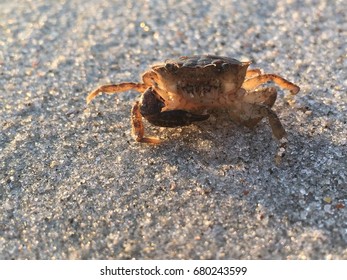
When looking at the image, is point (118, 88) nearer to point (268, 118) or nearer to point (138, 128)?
point (138, 128)

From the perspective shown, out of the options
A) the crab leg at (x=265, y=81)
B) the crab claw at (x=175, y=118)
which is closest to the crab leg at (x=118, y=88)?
the crab claw at (x=175, y=118)

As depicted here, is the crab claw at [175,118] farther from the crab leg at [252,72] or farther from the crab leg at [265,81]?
the crab leg at [252,72]

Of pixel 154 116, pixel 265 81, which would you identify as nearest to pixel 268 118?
pixel 265 81

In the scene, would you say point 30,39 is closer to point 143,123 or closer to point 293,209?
point 143,123

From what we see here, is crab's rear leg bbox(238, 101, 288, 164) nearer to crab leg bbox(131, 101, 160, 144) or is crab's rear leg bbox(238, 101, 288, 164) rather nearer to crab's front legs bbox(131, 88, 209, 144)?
crab's front legs bbox(131, 88, 209, 144)

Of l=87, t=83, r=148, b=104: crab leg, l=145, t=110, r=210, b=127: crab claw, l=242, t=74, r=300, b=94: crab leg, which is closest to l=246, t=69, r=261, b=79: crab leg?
l=242, t=74, r=300, b=94: crab leg

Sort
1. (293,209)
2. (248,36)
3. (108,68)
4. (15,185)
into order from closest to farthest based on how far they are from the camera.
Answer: (293,209) < (15,185) < (108,68) < (248,36)

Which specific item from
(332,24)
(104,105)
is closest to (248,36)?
(332,24)
